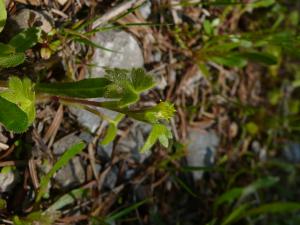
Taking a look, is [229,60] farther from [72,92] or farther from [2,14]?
[2,14]

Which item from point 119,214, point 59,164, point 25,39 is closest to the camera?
point 25,39

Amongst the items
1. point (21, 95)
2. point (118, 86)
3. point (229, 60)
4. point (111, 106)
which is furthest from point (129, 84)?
point (229, 60)

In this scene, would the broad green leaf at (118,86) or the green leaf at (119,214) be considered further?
the green leaf at (119,214)

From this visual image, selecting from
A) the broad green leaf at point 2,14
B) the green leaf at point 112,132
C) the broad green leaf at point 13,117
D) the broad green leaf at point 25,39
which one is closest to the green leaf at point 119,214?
the green leaf at point 112,132

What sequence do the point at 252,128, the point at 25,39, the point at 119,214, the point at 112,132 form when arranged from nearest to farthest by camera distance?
the point at 25,39
the point at 112,132
the point at 119,214
the point at 252,128

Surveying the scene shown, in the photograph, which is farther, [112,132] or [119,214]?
[119,214]

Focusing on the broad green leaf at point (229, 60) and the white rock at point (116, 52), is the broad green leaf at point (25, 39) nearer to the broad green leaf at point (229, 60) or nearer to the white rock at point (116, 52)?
the white rock at point (116, 52)

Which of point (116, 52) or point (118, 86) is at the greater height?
point (116, 52)

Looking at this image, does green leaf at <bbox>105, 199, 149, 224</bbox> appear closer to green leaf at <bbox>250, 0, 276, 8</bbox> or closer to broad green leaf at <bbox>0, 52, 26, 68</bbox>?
broad green leaf at <bbox>0, 52, 26, 68</bbox>
